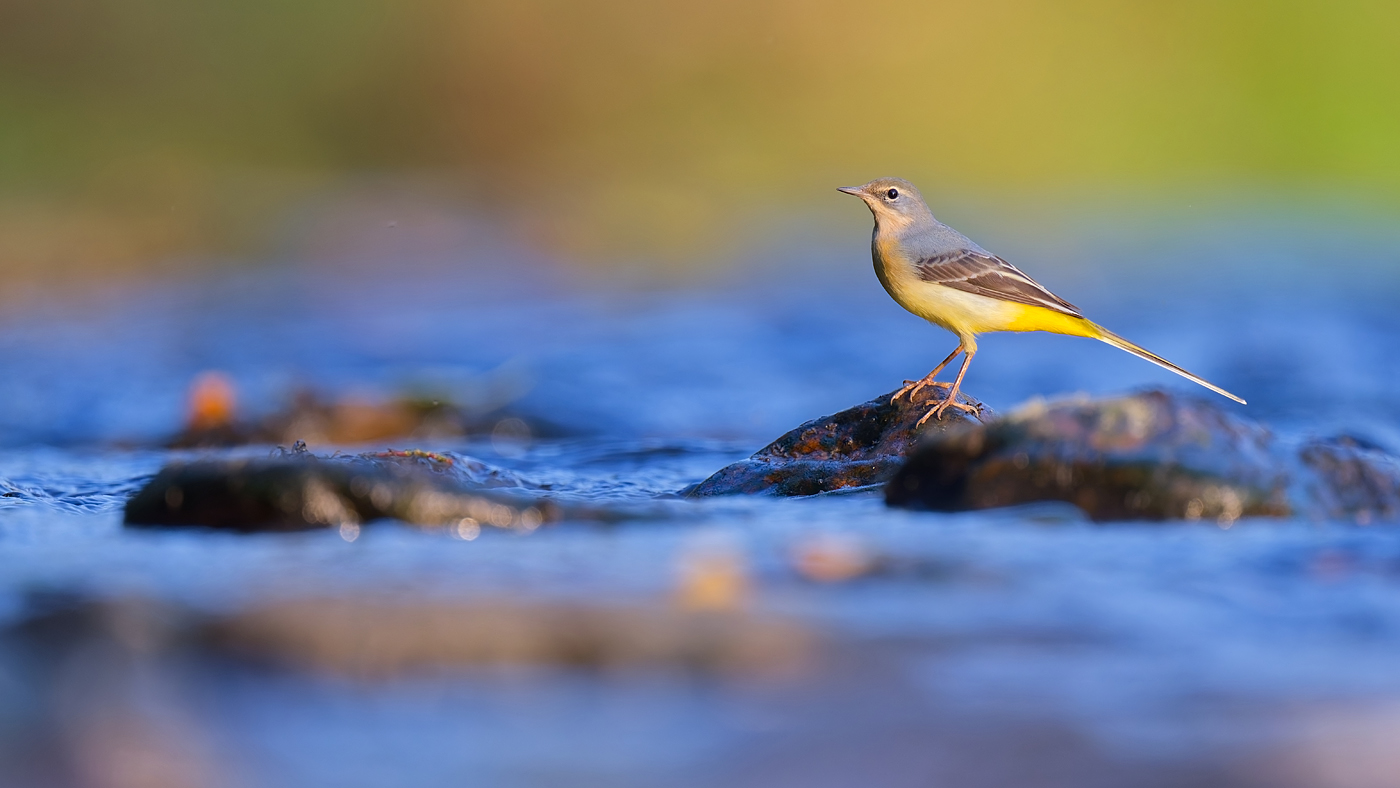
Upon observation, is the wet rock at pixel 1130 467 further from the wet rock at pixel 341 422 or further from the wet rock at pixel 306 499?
the wet rock at pixel 341 422

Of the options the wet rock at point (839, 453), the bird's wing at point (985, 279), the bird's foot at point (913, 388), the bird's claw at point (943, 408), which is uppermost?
the bird's wing at point (985, 279)

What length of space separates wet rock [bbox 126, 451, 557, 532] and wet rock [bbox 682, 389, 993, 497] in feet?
4.56

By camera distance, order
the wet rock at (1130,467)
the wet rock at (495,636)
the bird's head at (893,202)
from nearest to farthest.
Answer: the wet rock at (495,636) → the wet rock at (1130,467) → the bird's head at (893,202)

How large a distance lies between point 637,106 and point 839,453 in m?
17.7

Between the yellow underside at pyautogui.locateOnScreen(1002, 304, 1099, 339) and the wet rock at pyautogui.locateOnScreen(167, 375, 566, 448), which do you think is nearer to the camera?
the yellow underside at pyautogui.locateOnScreen(1002, 304, 1099, 339)

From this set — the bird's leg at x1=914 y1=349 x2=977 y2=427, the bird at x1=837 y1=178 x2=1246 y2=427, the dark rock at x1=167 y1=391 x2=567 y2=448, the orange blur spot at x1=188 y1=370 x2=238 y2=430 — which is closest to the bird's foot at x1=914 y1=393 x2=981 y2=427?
the bird's leg at x1=914 y1=349 x2=977 y2=427

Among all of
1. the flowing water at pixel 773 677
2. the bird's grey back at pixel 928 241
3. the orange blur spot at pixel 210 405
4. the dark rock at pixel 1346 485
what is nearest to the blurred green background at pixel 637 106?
the orange blur spot at pixel 210 405

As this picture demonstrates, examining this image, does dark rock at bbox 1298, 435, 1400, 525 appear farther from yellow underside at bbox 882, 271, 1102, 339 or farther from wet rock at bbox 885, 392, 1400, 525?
yellow underside at bbox 882, 271, 1102, 339

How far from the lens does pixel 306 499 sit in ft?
15.1

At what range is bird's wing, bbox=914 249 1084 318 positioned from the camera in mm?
6703

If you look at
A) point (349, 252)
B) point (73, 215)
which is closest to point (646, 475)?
point (349, 252)

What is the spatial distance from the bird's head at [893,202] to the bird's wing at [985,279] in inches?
17.7

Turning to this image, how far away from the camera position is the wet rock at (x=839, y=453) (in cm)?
590

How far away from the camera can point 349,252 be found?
64.4 feet
